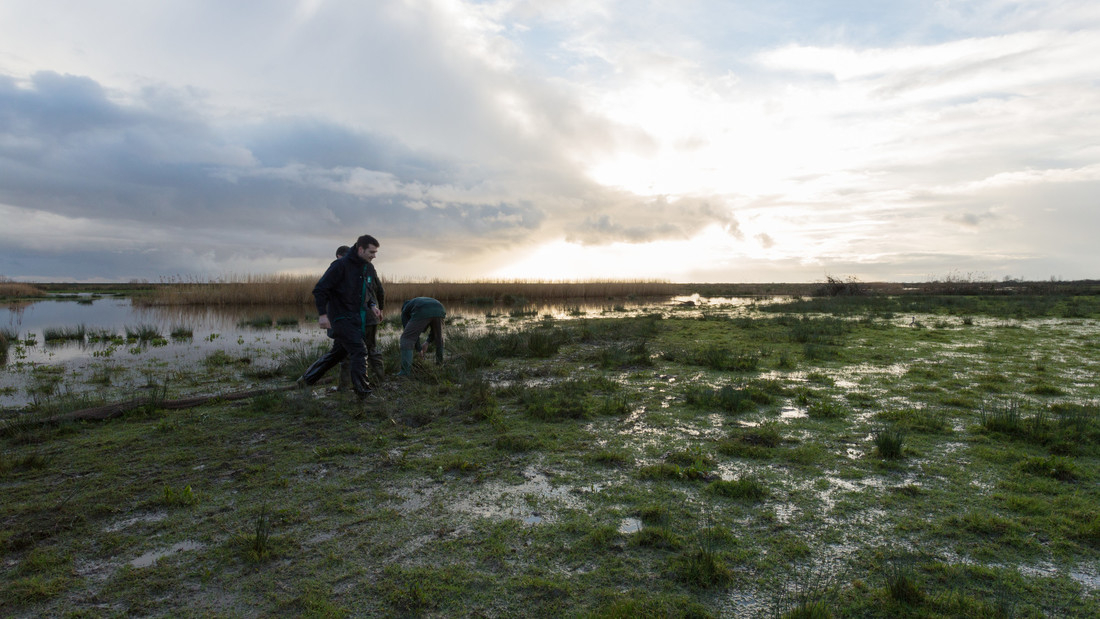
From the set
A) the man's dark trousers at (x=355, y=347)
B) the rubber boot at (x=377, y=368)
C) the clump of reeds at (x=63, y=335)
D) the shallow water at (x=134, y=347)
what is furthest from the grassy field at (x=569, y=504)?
the clump of reeds at (x=63, y=335)

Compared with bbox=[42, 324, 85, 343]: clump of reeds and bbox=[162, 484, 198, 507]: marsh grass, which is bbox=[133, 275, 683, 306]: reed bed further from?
bbox=[162, 484, 198, 507]: marsh grass

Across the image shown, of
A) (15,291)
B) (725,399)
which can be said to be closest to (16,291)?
(15,291)

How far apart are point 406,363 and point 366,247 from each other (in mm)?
2310

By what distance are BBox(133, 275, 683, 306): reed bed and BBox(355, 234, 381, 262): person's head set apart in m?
23.5

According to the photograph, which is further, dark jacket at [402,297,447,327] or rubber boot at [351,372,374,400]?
dark jacket at [402,297,447,327]

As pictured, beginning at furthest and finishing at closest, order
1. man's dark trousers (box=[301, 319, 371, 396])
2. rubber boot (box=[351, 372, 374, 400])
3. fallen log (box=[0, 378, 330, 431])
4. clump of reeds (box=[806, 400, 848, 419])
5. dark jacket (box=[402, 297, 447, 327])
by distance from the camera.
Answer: dark jacket (box=[402, 297, 447, 327]) < rubber boot (box=[351, 372, 374, 400]) < man's dark trousers (box=[301, 319, 371, 396]) < clump of reeds (box=[806, 400, 848, 419]) < fallen log (box=[0, 378, 330, 431])

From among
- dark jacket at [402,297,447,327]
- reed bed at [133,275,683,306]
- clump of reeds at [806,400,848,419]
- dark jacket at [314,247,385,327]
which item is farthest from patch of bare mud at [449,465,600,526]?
reed bed at [133,275,683,306]

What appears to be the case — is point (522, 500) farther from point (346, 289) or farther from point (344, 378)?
point (344, 378)

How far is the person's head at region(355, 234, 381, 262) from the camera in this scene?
21.3 feet

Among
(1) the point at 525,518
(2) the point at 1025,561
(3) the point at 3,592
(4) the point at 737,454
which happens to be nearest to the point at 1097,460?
(2) the point at 1025,561

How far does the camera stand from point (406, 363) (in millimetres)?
8102

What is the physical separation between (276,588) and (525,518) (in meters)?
1.51

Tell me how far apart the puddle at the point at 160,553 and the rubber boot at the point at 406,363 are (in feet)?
16.3

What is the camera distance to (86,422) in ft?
18.9
